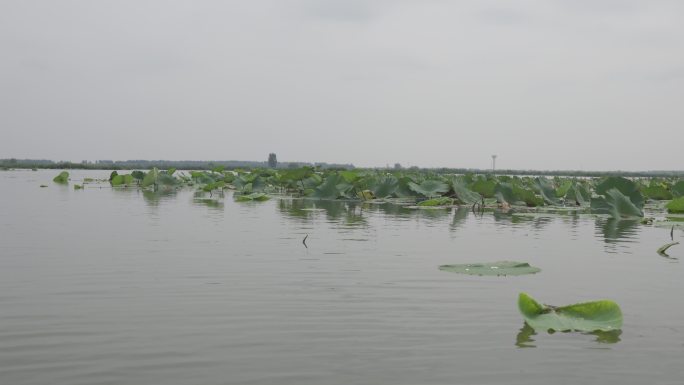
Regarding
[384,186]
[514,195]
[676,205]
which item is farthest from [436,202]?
[676,205]

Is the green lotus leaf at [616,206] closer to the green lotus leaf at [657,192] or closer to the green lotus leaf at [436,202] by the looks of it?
the green lotus leaf at [436,202]

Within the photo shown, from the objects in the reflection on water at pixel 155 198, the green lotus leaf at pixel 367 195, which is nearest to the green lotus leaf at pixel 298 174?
the green lotus leaf at pixel 367 195

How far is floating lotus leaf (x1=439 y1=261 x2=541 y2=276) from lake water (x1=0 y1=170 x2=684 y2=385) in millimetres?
55

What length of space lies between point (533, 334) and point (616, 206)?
6690 mm

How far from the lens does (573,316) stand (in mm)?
2652

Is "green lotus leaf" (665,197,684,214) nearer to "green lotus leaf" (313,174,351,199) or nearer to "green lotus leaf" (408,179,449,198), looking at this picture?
"green lotus leaf" (408,179,449,198)

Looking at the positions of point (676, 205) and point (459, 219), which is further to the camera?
point (676, 205)

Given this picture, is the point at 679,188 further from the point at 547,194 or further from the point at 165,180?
the point at 165,180

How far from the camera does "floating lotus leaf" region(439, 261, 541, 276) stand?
383 cm

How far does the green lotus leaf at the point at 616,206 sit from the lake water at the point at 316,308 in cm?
249

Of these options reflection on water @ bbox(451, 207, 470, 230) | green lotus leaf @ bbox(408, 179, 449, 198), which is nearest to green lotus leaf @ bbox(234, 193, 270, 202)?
green lotus leaf @ bbox(408, 179, 449, 198)

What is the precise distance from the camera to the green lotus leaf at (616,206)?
27.8 feet

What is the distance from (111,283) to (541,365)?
7.35ft

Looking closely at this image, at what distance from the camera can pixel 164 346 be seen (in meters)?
2.32
